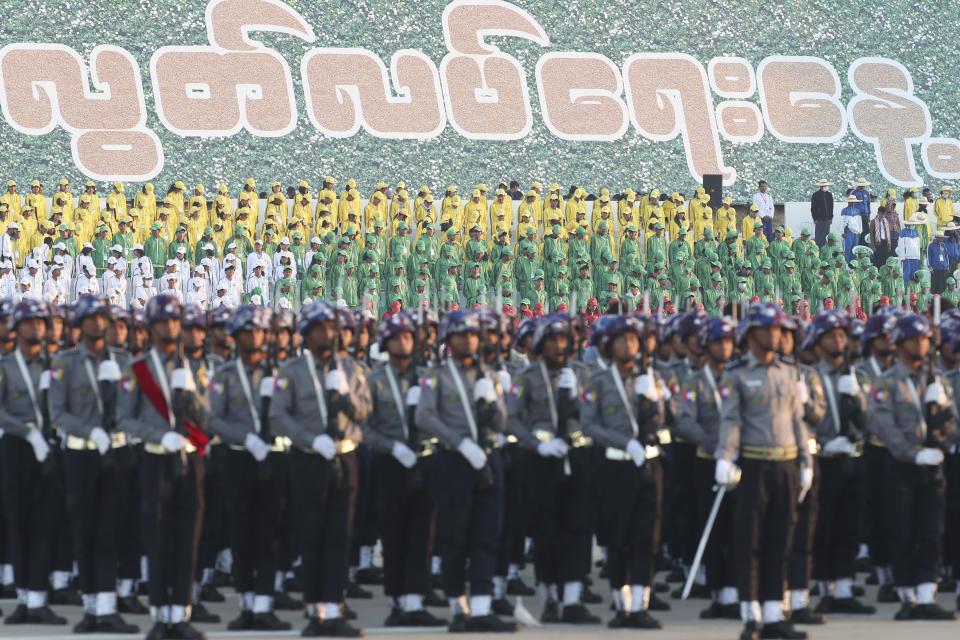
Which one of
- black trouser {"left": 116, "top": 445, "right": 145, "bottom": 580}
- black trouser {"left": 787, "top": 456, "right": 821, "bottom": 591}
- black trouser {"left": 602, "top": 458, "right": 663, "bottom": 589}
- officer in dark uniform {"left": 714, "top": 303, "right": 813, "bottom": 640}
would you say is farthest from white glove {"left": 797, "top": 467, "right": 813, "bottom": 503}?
black trouser {"left": 116, "top": 445, "right": 145, "bottom": 580}

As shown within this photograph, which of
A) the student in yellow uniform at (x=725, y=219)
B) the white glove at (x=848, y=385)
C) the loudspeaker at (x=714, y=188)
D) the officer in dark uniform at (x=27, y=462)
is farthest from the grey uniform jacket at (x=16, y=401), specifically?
the loudspeaker at (x=714, y=188)

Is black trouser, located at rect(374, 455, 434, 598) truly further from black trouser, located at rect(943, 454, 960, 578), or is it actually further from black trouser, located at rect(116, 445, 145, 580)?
black trouser, located at rect(943, 454, 960, 578)

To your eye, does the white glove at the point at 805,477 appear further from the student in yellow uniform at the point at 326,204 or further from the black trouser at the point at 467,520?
the student in yellow uniform at the point at 326,204

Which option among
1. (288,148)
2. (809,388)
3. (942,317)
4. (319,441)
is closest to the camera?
(319,441)

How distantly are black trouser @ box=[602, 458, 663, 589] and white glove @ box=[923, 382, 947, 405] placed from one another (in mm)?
2007

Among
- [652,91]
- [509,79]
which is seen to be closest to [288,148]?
[509,79]

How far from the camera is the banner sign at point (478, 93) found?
51.7 m

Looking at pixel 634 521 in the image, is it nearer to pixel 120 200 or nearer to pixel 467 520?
pixel 467 520

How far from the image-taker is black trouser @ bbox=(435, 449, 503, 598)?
12.9 metres

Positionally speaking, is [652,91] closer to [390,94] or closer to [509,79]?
[509,79]

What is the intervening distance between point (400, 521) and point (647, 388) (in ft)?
6.48

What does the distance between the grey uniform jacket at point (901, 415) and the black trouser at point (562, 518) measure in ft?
6.87

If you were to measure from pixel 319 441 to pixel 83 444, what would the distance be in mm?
1646

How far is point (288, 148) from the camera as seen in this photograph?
52.3m
